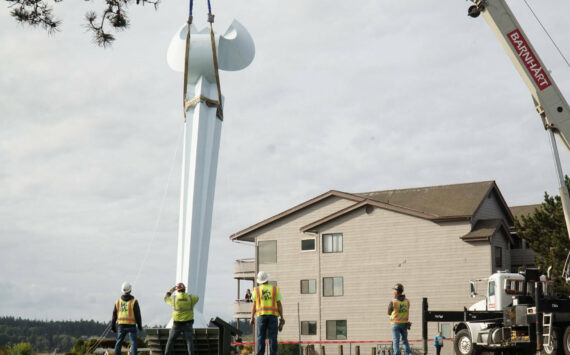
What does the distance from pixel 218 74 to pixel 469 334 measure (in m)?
11.9

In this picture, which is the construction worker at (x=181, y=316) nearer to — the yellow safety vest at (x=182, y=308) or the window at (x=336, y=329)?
the yellow safety vest at (x=182, y=308)

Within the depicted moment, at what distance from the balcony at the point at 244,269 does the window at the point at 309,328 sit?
6.17 meters

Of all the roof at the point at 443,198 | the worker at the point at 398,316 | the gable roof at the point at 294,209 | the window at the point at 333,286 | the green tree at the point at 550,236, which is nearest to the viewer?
the worker at the point at 398,316

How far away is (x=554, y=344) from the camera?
2131 centimetres

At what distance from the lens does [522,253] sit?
51.9 m

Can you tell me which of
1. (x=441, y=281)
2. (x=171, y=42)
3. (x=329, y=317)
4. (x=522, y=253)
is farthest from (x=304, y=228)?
(x=171, y=42)

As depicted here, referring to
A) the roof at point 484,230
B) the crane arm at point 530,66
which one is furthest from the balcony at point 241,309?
the crane arm at point 530,66

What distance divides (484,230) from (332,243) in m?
10.1

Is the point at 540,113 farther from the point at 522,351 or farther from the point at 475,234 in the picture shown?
the point at 475,234

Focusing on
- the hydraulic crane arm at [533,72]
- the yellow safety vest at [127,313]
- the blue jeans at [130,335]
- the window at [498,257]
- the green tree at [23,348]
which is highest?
the hydraulic crane arm at [533,72]

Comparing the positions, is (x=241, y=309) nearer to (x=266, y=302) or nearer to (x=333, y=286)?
(x=333, y=286)

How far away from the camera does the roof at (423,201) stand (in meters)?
50.1

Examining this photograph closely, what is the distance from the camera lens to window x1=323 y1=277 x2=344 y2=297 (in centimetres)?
5244

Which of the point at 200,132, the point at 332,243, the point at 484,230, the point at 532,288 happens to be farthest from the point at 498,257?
the point at 200,132
